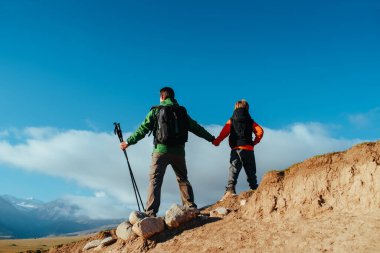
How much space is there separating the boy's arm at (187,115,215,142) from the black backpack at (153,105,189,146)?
0.59 metres

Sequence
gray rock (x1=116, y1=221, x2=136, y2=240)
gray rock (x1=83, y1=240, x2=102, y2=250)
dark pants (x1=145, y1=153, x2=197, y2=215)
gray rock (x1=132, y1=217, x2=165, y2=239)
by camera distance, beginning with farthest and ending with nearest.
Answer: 1. gray rock (x1=83, y1=240, x2=102, y2=250)
2. dark pants (x1=145, y1=153, x2=197, y2=215)
3. gray rock (x1=116, y1=221, x2=136, y2=240)
4. gray rock (x1=132, y1=217, x2=165, y2=239)

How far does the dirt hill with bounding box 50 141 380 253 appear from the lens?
924 cm

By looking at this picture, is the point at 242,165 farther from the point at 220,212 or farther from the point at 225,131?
the point at 220,212

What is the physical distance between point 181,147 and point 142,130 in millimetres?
1453

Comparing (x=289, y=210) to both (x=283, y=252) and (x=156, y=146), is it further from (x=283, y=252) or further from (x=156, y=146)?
(x=156, y=146)

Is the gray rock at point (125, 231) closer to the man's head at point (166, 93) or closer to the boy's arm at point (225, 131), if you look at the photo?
the man's head at point (166, 93)

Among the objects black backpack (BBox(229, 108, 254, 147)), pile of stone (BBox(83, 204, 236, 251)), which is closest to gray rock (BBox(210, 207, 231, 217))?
pile of stone (BBox(83, 204, 236, 251))

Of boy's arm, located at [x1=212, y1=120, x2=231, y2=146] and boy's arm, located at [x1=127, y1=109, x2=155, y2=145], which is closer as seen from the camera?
boy's arm, located at [x1=127, y1=109, x2=155, y2=145]

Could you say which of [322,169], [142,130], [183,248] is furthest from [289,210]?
[142,130]

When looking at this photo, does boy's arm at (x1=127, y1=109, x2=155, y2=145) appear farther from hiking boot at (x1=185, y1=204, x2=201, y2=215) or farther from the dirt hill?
the dirt hill

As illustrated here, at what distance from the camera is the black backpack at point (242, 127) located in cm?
1484

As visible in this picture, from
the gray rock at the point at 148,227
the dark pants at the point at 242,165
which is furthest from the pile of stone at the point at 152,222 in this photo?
the dark pants at the point at 242,165

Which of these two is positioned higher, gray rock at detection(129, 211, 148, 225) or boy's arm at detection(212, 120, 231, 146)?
boy's arm at detection(212, 120, 231, 146)

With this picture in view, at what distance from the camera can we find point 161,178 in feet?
43.0
